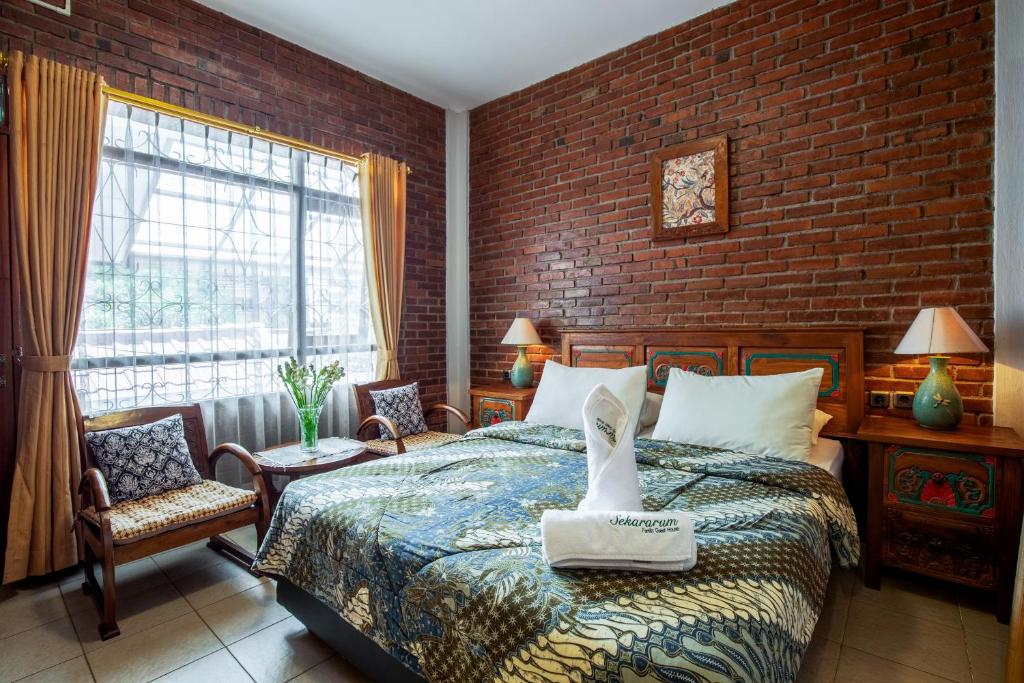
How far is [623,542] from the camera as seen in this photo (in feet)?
4.47

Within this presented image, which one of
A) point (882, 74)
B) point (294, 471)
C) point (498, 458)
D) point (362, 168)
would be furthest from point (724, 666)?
point (362, 168)

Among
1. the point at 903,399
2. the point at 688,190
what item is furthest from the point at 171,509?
the point at 903,399

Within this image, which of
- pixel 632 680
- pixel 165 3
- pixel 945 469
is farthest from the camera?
pixel 165 3

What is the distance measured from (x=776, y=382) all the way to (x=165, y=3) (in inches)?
156

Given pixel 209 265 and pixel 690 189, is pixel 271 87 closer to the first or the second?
pixel 209 265

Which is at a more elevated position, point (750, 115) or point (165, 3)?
point (165, 3)

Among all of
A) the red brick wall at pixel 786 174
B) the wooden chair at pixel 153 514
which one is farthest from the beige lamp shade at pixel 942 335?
the wooden chair at pixel 153 514

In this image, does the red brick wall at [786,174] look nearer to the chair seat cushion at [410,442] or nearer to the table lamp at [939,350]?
the table lamp at [939,350]

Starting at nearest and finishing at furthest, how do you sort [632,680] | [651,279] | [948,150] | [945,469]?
[632,680] → [945,469] → [948,150] → [651,279]

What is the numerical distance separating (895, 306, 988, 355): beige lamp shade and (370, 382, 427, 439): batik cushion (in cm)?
298

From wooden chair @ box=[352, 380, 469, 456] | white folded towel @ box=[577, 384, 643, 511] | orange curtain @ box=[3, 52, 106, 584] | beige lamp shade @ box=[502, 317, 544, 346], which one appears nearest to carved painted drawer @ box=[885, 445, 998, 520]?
white folded towel @ box=[577, 384, 643, 511]

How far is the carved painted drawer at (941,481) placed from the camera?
2.18 meters

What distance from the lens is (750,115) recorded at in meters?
3.20

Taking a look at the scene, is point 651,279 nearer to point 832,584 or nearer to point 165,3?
point 832,584
